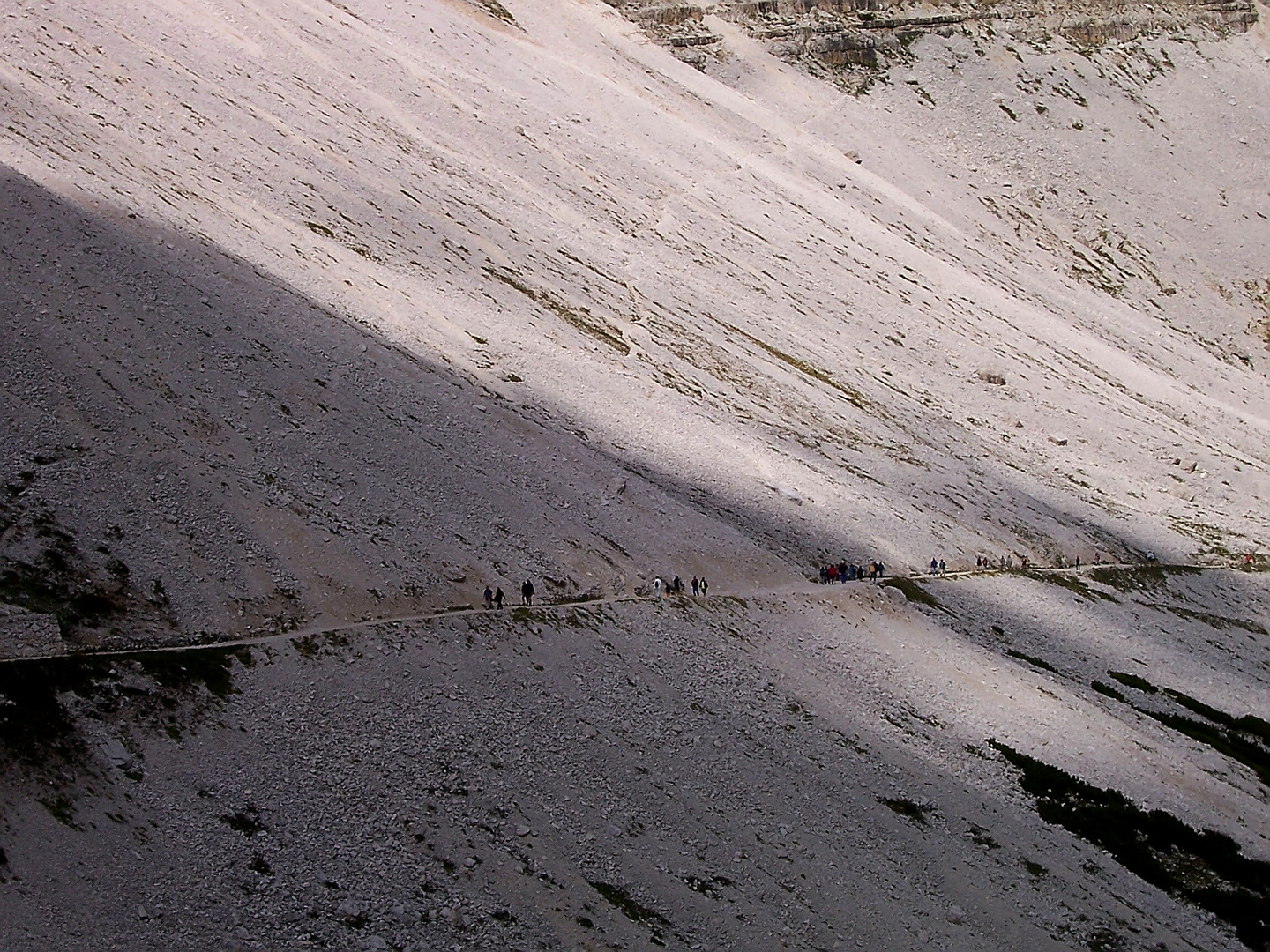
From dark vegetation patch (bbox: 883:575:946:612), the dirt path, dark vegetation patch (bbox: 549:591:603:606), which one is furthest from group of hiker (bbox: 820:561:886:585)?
dark vegetation patch (bbox: 549:591:603:606)

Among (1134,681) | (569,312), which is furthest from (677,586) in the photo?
(569,312)

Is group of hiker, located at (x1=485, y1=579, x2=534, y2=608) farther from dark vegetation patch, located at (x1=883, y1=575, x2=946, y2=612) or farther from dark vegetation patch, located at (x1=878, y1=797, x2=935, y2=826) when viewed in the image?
dark vegetation patch, located at (x1=883, y1=575, x2=946, y2=612)

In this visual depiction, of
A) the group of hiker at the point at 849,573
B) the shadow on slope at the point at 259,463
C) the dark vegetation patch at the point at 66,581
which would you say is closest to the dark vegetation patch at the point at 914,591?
the group of hiker at the point at 849,573

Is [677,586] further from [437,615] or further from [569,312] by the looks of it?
[569,312]

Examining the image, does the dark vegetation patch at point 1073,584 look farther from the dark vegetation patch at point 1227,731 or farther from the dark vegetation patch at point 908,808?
the dark vegetation patch at point 908,808

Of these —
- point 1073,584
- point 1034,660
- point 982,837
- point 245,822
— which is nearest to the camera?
point 245,822

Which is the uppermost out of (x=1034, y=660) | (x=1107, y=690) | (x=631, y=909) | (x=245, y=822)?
(x=1107, y=690)

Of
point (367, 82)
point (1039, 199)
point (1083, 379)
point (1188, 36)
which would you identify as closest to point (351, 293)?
point (367, 82)
